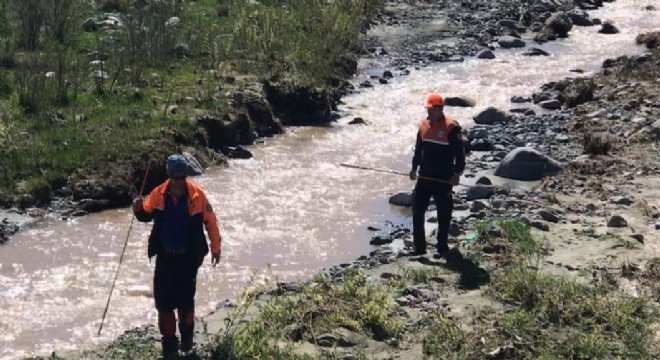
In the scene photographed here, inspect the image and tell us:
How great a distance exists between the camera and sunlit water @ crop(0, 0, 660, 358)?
10781mm

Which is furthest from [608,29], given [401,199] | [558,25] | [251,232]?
[251,232]

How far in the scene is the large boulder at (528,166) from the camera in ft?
49.4

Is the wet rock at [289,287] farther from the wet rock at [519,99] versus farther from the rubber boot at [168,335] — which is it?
the wet rock at [519,99]

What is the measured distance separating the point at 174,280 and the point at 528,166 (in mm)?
7622

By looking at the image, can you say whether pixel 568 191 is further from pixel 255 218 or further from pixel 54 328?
pixel 54 328

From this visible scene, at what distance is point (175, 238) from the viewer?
8.57 metres

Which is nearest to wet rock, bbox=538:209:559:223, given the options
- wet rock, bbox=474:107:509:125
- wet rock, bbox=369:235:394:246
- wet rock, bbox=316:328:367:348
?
wet rock, bbox=369:235:394:246

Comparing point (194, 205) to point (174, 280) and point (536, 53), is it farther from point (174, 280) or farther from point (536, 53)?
point (536, 53)

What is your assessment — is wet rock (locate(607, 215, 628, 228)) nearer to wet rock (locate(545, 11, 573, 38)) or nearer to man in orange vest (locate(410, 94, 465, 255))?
man in orange vest (locate(410, 94, 465, 255))

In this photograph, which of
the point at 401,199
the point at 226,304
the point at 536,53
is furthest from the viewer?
the point at 536,53

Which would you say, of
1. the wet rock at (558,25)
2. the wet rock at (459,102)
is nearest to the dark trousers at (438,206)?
the wet rock at (459,102)

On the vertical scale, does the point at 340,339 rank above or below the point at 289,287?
above

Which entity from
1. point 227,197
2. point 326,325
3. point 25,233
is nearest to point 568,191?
point 227,197

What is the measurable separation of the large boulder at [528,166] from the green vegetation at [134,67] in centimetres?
452
